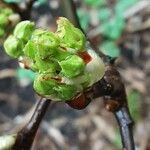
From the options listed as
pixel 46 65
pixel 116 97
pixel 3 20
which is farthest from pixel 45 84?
pixel 3 20

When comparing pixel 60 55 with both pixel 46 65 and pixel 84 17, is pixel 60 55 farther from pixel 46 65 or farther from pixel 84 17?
pixel 84 17

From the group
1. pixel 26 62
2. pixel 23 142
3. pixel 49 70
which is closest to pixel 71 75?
pixel 49 70

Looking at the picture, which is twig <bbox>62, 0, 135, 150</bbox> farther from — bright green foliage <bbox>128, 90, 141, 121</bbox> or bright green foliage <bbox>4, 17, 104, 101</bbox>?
bright green foliage <bbox>128, 90, 141, 121</bbox>

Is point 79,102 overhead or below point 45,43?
below

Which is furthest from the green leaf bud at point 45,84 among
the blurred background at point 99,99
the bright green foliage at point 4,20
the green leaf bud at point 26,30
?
the blurred background at point 99,99

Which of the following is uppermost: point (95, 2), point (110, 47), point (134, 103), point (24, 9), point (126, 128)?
point (24, 9)

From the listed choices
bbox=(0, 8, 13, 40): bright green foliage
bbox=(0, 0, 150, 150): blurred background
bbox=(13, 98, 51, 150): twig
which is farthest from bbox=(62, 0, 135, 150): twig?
bbox=(0, 0, 150, 150): blurred background
